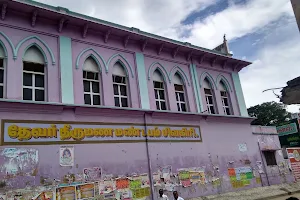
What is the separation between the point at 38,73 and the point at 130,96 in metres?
3.43

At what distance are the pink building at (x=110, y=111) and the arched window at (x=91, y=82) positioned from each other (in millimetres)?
40

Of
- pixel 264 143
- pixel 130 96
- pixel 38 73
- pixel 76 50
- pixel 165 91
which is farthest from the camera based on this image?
pixel 264 143

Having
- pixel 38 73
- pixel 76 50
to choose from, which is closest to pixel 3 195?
pixel 38 73

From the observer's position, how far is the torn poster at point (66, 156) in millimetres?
8625

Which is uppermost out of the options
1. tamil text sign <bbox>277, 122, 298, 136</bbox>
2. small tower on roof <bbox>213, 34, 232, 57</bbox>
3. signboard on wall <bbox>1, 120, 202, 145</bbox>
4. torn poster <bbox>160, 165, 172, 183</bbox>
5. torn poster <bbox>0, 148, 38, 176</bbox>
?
small tower on roof <bbox>213, 34, 232, 57</bbox>

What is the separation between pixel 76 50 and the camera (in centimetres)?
1014

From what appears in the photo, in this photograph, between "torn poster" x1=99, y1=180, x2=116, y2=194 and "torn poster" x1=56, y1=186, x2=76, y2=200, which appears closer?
"torn poster" x1=56, y1=186, x2=76, y2=200

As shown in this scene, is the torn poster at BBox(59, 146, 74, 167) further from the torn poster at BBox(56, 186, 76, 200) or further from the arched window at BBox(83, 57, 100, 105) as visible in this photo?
the arched window at BBox(83, 57, 100, 105)

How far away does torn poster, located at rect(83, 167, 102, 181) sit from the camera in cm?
895

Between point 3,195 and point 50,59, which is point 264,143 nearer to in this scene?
point 50,59

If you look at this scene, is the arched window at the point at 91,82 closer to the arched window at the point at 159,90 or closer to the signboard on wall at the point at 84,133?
the signboard on wall at the point at 84,133

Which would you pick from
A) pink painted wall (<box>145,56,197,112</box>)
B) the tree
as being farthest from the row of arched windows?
the tree

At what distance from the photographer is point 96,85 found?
34.4ft

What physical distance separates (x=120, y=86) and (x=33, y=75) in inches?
127
